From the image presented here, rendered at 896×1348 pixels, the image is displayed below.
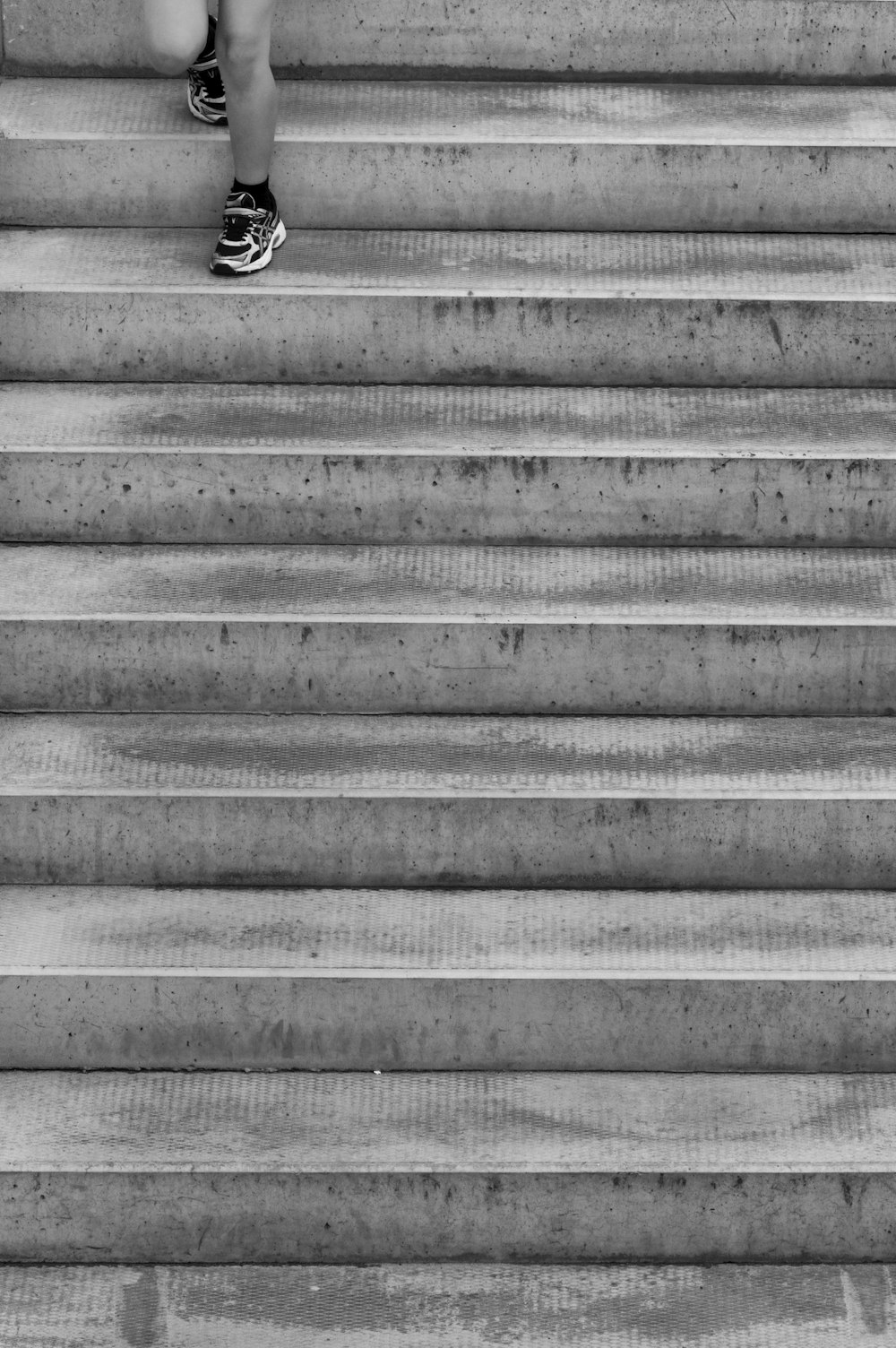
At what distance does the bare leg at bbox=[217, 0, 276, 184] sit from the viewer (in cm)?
426

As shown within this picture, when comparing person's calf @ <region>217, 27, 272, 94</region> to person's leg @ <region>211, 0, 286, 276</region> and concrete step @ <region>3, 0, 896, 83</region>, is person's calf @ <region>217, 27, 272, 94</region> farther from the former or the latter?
concrete step @ <region>3, 0, 896, 83</region>

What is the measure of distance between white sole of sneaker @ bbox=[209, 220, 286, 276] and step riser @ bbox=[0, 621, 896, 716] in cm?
104

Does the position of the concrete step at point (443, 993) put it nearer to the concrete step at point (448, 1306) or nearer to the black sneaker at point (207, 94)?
the concrete step at point (448, 1306)

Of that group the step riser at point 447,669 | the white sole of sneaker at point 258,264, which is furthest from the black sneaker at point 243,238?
the step riser at point 447,669

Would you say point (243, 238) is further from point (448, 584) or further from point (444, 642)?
point (444, 642)

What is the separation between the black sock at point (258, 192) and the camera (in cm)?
452

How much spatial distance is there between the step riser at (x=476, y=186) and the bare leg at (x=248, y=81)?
190 millimetres

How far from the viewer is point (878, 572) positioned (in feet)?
13.8

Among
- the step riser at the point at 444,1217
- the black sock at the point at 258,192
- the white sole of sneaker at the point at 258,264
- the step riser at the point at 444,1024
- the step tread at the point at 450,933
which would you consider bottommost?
the step riser at the point at 444,1217

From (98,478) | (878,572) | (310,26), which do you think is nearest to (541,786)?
(878,572)

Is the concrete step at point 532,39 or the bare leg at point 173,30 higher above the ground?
the concrete step at point 532,39

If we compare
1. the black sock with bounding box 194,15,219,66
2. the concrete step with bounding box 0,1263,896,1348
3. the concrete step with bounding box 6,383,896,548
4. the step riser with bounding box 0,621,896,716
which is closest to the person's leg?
the black sock with bounding box 194,15,219,66

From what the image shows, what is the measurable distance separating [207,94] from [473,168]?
757 millimetres

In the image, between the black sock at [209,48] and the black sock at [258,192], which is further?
the black sock at [209,48]
